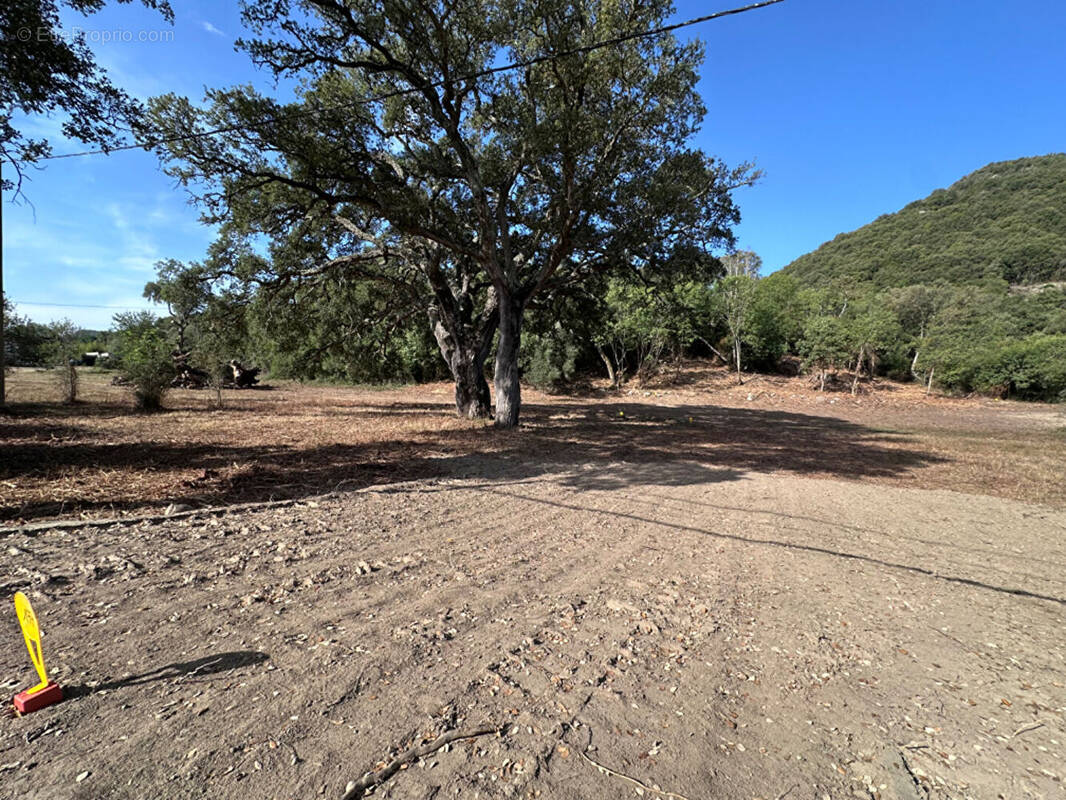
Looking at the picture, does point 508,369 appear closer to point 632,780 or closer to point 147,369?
point 147,369

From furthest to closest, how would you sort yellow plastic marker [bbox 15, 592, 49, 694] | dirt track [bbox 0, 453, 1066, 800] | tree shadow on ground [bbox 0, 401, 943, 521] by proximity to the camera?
1. tree shadow on ground [bbox 0, 401, 943, 521]
2. yellow plastic marker [bbox 15, 592, 49, 694]
3. dirt track [bbox 0, 453, 1066, 800]

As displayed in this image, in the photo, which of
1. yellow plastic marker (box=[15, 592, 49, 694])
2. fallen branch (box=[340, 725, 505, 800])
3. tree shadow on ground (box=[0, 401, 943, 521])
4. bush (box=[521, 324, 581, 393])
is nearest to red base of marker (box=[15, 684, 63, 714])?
yellow plastic marker (box=[15, 592, 49, 694])

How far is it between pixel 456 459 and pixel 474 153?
805 centimetres

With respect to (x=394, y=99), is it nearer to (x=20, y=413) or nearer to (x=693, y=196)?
(x=693, y=196)

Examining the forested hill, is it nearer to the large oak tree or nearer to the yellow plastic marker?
the large oak tree

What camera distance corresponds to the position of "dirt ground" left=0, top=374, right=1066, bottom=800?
68.4 inches

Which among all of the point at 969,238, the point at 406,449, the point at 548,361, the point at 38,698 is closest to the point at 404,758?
the point at 38,698

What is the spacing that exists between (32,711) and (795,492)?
7482mm

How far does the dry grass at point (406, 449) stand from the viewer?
5496mm

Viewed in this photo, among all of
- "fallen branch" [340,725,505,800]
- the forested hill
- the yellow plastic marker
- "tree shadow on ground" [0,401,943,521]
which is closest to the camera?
"fallen branch" [340,725,505,800]

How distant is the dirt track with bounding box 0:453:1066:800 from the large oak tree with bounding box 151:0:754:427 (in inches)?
254

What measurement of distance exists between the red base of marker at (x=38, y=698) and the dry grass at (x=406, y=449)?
10.5ft

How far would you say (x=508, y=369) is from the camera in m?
12.4

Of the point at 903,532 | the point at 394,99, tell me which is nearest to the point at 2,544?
the point at 903,532
